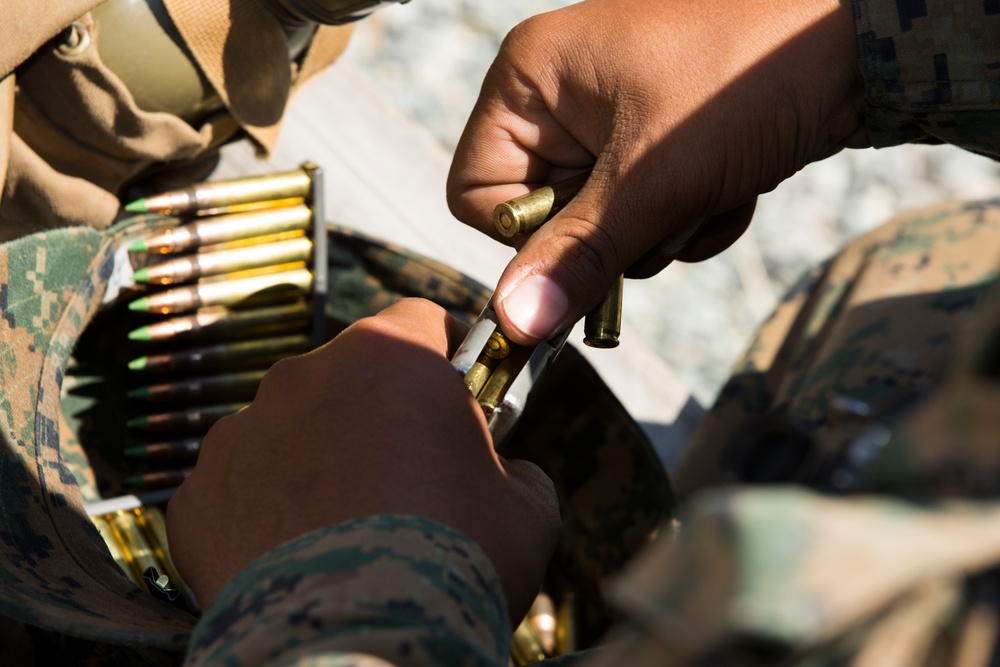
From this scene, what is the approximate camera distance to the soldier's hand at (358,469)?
2.69 ft

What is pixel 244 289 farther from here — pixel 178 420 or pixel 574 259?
pixel 574 259

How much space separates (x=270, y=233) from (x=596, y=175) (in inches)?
26.1

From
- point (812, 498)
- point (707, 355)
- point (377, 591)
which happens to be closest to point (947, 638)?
point (812, 498)

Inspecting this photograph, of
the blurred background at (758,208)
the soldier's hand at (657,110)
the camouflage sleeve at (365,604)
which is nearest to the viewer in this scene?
the camouflage sleeve at (365,604)

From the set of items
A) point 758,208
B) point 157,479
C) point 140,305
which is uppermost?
point 140,305

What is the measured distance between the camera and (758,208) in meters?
3.29

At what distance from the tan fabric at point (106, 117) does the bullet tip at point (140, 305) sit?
0.18m

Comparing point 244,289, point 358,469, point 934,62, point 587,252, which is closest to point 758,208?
point 934,62

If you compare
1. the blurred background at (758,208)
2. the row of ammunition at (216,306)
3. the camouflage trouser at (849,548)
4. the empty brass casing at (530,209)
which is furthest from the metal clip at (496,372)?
the blurred background at (758,208)

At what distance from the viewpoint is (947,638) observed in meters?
0.54

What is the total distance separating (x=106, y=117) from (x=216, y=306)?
0.36 m

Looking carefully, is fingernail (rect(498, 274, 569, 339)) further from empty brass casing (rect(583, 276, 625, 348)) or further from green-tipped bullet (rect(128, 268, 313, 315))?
green-tipped bullet (rect(128, 268, 313, 315))

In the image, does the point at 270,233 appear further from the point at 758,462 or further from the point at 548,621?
the point at 758,462

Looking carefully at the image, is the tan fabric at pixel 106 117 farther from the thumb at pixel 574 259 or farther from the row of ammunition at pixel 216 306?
the thumb at pixel 574 259
